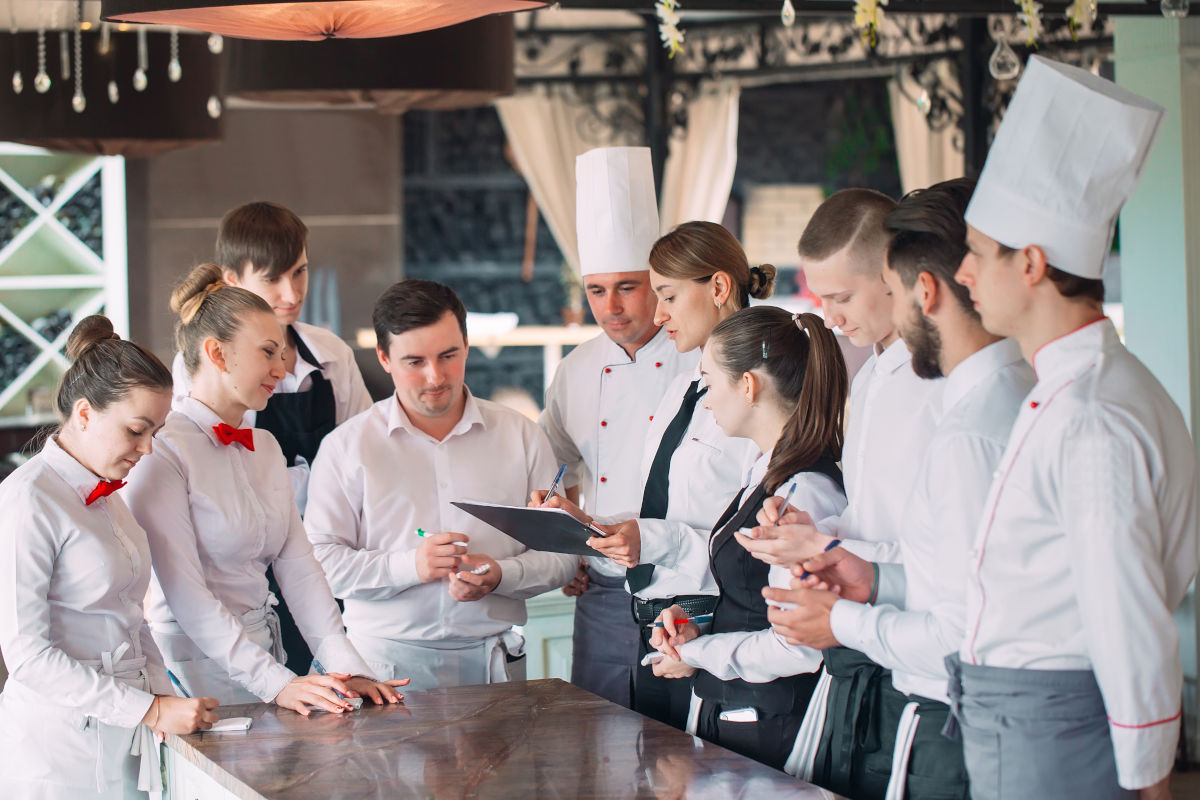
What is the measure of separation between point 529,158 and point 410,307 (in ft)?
16.3

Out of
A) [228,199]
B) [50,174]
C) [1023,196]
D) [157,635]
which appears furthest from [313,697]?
[228,199]

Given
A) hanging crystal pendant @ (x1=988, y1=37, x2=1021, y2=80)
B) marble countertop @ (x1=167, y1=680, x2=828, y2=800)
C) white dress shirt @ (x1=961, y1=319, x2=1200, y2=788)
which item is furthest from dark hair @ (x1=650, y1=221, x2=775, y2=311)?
white dress shirt @ (x1=961, y1=319, x2=1200, y2=788)

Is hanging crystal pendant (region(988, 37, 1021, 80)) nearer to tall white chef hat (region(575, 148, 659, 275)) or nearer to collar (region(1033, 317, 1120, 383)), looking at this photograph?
tall white chef hat (region(575, 148, 659, 275))

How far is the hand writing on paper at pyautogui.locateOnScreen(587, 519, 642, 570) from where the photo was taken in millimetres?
2445

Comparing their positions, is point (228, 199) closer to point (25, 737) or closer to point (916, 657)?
point (25, 737)

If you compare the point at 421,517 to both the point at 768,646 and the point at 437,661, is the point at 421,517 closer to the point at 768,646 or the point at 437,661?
the point at 437,661

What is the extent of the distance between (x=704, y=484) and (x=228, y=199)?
5.04m

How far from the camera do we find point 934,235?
73.0 inches

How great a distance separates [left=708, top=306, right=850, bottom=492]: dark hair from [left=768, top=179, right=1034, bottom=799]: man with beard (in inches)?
11.4

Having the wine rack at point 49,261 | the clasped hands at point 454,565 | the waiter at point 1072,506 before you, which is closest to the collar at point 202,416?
the clasped hands at point 454,565

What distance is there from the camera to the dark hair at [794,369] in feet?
7.33

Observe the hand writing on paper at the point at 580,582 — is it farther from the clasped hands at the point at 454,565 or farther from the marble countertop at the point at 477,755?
the marble countertop at the point at 477,755

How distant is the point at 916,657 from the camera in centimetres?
181

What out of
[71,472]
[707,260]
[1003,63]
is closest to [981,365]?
[707,260]
